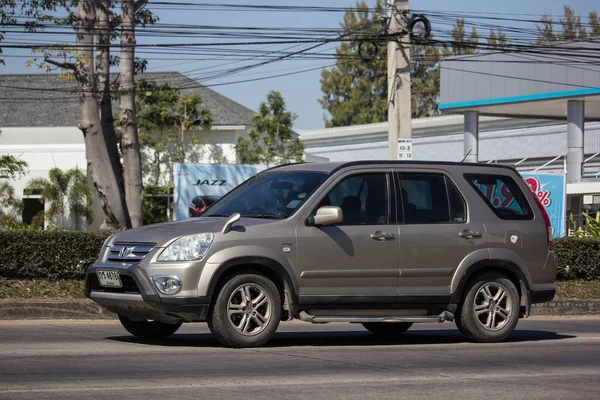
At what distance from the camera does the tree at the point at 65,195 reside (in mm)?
39406

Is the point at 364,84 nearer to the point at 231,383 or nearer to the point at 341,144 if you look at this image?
the point at 341,144

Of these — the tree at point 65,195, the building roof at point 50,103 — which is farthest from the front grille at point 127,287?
the building roof at point 50,103

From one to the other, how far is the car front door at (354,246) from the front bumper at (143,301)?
1.11m

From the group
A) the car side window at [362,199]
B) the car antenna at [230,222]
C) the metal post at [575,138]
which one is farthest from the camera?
the metal post at [575,138]

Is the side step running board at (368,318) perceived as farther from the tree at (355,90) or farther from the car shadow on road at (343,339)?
the tree at (355,90)

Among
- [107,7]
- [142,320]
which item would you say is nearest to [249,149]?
[107,7]

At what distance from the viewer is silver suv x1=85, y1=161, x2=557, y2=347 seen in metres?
9.45

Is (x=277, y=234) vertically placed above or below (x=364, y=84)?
below

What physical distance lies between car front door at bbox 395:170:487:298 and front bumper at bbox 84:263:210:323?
2.18 metres

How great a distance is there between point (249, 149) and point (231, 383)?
118ft

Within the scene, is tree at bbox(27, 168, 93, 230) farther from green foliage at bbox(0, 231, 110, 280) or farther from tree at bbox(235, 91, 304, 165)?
green foliage at bbox(0, 231, 110, 280)

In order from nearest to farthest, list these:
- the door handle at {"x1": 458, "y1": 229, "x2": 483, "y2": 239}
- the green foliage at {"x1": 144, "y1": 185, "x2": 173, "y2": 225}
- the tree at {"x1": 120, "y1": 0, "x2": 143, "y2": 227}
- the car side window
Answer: the car side window → the door handle at {"x1": 458, "y1": 229, "x2": 483, "y2": 239} → the tree at {"x1": 120, "y1": 0, "x2": 143, "y2": 227} → the green foliage at {"x1": 144, "y1": 185, "x2": 173, "y2": 225}

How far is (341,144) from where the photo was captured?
58.3 metres

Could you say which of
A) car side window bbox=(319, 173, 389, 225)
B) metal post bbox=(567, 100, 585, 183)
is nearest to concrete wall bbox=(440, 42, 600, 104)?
metal post bbox=(567, 100, 585, 183)
